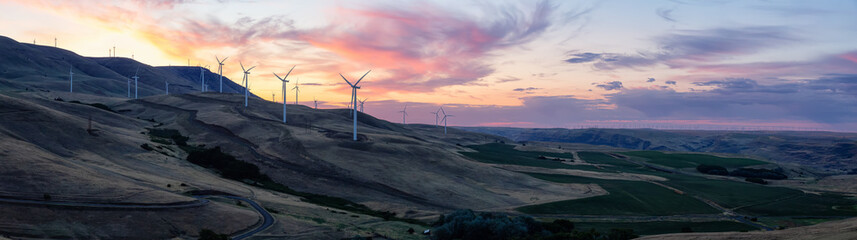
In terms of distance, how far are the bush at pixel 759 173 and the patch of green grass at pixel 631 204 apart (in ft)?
240

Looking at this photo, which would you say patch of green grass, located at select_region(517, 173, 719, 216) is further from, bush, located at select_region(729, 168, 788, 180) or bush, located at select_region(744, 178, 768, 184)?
bush, located at select_region(729, 168, 788, 180)

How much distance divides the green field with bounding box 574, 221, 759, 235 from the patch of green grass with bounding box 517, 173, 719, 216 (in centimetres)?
918

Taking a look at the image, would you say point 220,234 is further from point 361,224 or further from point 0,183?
point 0,183

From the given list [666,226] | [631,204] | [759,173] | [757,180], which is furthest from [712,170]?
[666,226]

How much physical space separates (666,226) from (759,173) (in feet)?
410

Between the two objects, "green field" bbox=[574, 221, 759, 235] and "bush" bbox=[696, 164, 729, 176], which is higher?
"bush" bbox=[696, 164, 729, 176]

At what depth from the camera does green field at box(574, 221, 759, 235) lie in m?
73.1

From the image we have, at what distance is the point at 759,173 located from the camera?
17188cm

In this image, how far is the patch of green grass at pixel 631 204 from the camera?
292ft

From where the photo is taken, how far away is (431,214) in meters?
82.5

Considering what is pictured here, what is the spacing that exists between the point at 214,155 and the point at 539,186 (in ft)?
247

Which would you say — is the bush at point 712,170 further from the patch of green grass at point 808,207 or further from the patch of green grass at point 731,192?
the patch of green grass at point 808,207

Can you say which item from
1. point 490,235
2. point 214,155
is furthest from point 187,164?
point 490,235

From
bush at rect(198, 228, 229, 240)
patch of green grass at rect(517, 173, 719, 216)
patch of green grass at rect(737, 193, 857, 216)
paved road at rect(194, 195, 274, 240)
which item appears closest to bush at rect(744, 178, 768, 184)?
patch of green grass at rect(737, 193, 857, 216)
